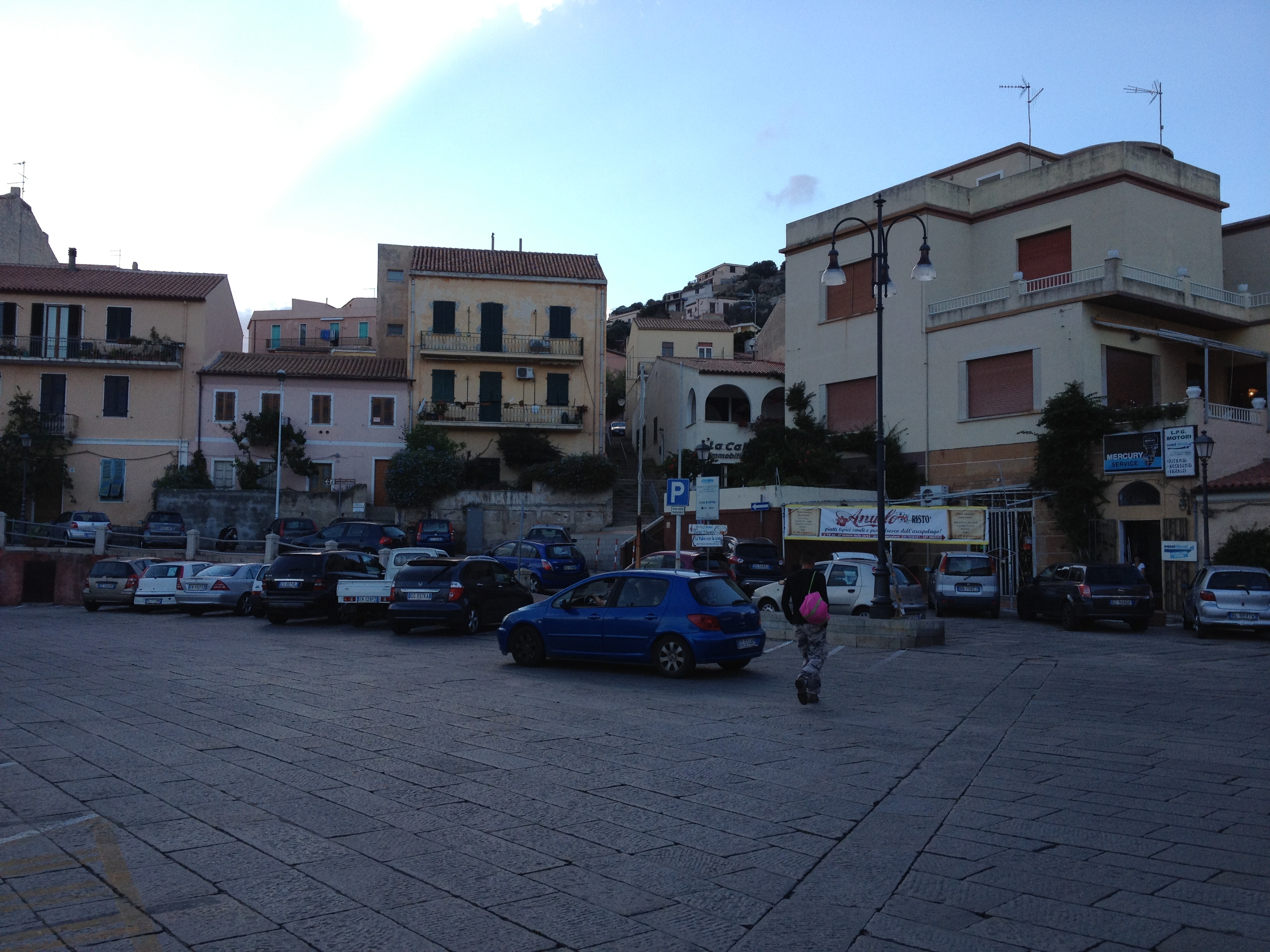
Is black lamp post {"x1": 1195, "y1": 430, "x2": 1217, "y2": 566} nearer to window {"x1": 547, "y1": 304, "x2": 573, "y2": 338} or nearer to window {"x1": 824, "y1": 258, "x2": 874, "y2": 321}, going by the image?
window {"x1": 824, "y1": 258, "x2": 874, "y2": 321}

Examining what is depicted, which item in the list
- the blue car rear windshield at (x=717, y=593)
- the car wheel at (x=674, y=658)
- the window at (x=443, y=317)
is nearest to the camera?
the car wheel at (x=674, y=658)

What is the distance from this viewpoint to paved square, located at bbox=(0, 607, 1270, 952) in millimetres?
4957

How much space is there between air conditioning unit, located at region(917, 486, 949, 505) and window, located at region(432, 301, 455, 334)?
949 inches

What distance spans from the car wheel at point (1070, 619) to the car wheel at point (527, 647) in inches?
534

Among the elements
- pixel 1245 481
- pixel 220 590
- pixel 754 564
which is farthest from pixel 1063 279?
pixel 220 590

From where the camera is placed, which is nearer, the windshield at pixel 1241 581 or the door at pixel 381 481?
the windshield at pixel 1241 581

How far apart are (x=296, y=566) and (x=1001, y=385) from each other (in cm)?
2248

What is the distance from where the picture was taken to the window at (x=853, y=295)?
128 feet

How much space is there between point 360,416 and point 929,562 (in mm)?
26497

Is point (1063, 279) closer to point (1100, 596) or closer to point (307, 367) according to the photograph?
point (1100, 596)

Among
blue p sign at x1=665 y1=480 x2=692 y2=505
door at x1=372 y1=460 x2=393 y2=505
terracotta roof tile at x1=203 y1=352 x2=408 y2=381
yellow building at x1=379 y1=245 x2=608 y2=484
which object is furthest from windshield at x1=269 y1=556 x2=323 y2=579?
yellow building at x1=379 y1=245 x2=608 y2=484

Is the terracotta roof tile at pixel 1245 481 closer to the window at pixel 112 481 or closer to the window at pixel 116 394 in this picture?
the window at pixel 112 481

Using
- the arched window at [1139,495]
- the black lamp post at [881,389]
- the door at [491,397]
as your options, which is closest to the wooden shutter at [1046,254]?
the arched window at [1139,495]

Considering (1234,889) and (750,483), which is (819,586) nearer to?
(1234,889)
